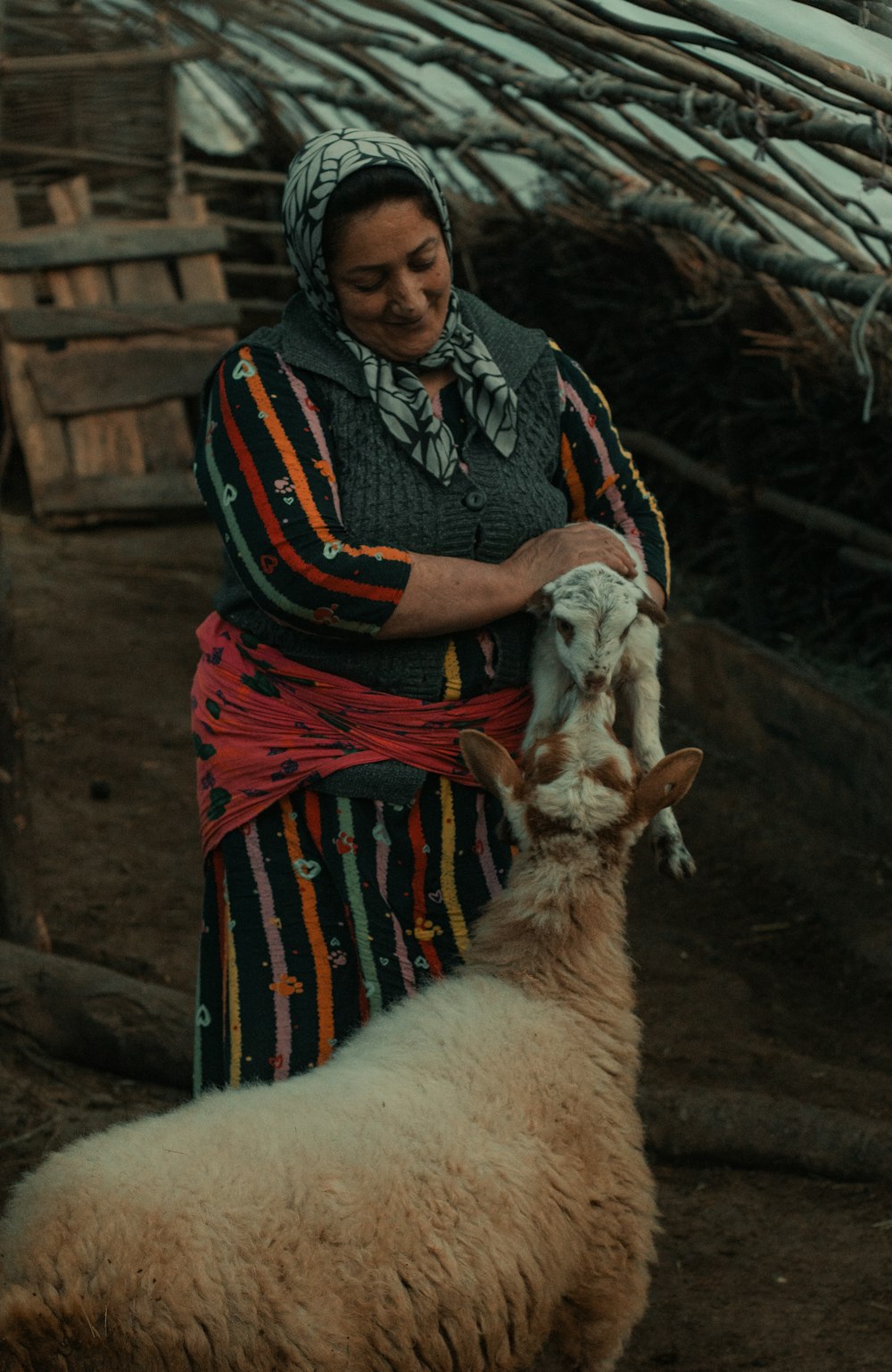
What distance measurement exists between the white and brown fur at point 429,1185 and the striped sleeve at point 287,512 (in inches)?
12.4

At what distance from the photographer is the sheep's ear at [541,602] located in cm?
248

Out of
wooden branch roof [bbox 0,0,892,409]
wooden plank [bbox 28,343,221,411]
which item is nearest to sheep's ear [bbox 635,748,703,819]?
wooden branch roof [bbox 0,0,892,409]

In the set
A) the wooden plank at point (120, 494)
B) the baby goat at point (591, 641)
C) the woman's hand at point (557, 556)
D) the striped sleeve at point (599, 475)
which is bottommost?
the wooden plank at point (120, 494)

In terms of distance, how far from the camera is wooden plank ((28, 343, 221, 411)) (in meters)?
9.25

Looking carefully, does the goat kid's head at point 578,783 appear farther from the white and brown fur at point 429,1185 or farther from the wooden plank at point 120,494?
the wooden plank at point 120,494

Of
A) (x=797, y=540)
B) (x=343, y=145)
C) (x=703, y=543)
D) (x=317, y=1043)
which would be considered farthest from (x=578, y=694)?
(x=703, y=543)

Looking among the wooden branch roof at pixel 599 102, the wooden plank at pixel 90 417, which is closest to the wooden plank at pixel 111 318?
the wooden plank at pixel 90 417

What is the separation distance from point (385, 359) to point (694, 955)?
3260mm

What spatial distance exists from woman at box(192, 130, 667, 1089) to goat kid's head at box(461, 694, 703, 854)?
10 centimetres

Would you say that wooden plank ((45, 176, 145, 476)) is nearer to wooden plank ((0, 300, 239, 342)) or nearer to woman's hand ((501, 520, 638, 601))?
wooden plank ((0, 300, 239, 342))

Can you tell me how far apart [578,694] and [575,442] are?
1.68 feet

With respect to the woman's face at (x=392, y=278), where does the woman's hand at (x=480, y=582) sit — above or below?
below

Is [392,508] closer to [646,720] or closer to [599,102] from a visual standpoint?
[646,720]

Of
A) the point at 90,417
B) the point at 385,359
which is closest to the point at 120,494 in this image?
the point at 90,417
